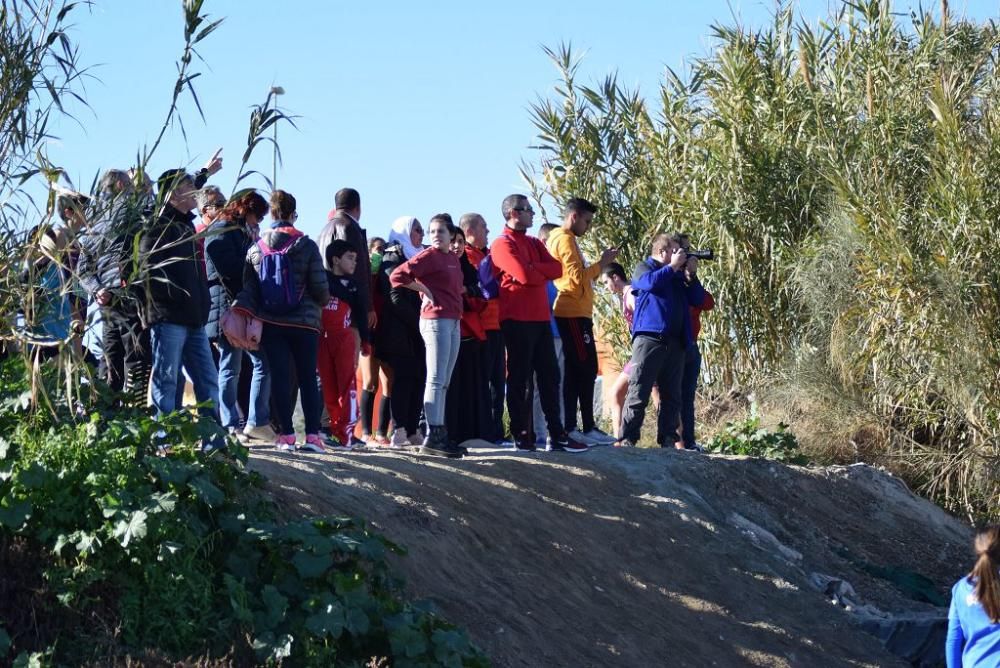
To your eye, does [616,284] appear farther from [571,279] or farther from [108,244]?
[108,244]

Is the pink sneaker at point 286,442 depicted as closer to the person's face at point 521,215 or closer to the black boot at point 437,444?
the black boot at point 437,444

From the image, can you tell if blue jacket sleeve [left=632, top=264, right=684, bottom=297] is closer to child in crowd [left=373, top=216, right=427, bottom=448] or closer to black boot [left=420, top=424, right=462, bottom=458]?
child in crowd [left=373, top=216, right=427, bottom=448]

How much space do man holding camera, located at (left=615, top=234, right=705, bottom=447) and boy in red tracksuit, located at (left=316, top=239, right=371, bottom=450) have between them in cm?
220

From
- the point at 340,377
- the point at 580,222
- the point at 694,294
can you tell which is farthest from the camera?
the point at 694,294

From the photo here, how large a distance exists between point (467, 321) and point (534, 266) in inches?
24.4

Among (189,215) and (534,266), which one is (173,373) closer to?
(189,215)

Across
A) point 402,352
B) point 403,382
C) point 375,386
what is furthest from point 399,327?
point 375,386

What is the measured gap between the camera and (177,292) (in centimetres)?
780

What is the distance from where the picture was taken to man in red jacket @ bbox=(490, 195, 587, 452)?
32.3 ft

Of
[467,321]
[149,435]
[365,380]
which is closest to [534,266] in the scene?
[467,321]

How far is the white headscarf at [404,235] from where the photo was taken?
35.0ft

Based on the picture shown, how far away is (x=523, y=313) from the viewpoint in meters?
9.85

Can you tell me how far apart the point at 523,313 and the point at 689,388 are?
241 centimetres

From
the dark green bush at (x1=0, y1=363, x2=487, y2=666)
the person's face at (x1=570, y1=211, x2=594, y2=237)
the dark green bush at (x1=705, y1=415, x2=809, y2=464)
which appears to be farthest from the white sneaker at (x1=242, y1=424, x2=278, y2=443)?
the dark green bush at (x1=705, y1=415, x2=809, y2=464)
